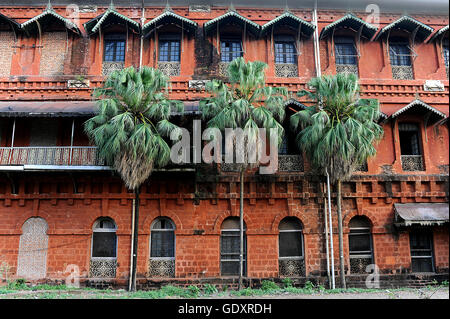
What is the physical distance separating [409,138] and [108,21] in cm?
1591

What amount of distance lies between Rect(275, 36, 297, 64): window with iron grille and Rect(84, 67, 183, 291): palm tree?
6.70 meters

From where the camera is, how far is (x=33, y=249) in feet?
51.6

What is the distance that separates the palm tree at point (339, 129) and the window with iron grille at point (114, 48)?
9.34 meters

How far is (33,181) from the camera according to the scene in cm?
1611

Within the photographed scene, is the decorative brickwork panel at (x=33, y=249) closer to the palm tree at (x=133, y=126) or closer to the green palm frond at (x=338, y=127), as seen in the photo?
the palm tree at (x=133, y=126)

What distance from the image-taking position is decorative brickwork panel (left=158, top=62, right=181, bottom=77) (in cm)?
1811

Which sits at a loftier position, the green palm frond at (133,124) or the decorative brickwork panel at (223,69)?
the decorative brickwork panel at (223,69)

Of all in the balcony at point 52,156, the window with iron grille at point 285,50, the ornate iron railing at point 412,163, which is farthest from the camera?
the window with iron grille at point 285,50

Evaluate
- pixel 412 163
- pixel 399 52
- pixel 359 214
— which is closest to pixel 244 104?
pixel 359 214

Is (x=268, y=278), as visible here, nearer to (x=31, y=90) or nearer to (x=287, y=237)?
(x=287, y=237)

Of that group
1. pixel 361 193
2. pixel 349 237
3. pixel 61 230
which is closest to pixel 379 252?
pixel 349 237

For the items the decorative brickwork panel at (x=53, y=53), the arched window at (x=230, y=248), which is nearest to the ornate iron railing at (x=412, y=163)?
the arched window at (x=230, y=248)

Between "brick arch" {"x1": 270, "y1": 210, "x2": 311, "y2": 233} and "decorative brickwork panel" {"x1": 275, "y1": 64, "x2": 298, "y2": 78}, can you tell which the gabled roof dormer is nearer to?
"decorative brickwork panel" {"x1": 275, "y1": 64, "x2": 298, "y2": 78}

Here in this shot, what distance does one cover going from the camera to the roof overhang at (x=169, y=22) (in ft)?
58.7
